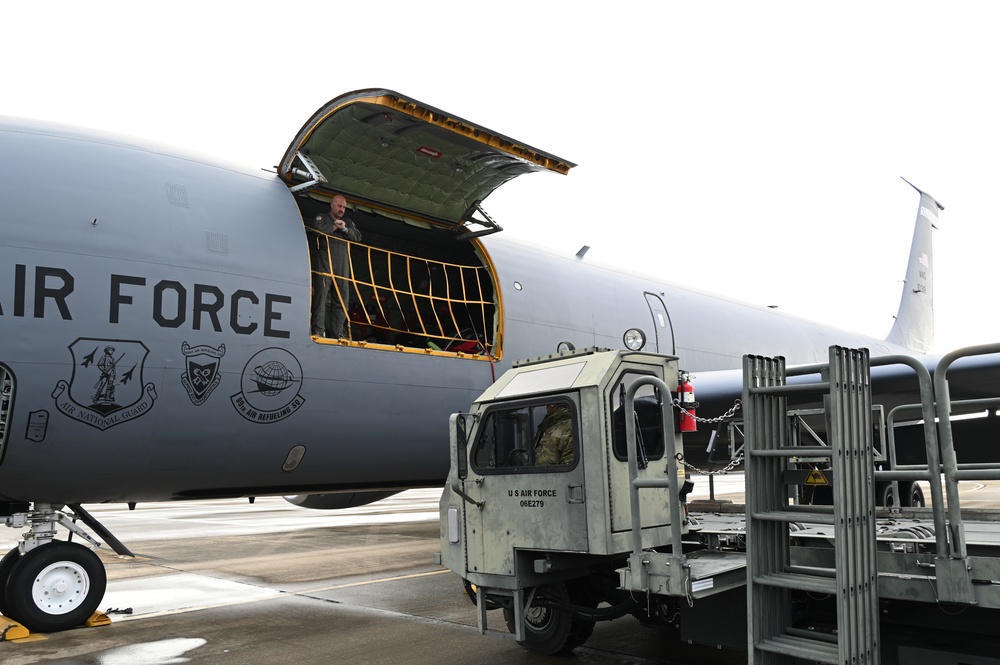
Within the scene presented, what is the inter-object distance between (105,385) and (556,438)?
4050mm

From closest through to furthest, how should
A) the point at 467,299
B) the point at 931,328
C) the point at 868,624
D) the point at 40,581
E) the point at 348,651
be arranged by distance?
1. the point at 868,624
2. the point at 348,651
3. the point at 40,581
4. the point at 467,299
5. the point at 931,328

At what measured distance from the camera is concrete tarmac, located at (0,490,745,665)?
668cm

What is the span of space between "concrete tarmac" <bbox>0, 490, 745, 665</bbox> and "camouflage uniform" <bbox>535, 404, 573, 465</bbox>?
4.11ft

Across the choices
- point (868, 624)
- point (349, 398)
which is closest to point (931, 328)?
point (349, 398)

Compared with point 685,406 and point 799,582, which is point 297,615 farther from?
point 799,582

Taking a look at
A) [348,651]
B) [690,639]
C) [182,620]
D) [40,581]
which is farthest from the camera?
[182,620]

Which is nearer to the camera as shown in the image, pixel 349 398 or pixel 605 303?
pixel 349 398

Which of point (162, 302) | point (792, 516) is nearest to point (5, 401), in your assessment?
point (162, 302)

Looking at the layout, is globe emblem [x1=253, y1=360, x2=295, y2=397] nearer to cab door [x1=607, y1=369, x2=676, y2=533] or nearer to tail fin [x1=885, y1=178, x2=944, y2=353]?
A: cab door [x1=607, y1=369, x2=676, y2=533]

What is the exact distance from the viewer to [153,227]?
760 cm

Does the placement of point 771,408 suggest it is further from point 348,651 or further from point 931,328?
point 931,328

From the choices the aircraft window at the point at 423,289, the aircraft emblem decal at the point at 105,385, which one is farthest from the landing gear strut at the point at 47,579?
the aircraft window at the point at 423,289

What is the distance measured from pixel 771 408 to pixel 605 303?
7701 millimetres

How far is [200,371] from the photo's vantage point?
7508 mm
